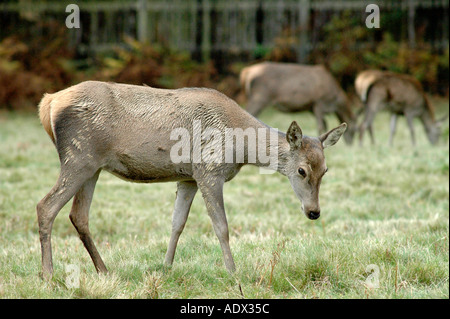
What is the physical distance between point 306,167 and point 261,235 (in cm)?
155

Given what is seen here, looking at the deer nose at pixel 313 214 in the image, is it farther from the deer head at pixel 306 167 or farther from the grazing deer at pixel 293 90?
the grazing deer at pixel 293 90

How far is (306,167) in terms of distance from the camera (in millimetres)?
5250

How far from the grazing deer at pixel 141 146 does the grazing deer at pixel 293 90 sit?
327 inches

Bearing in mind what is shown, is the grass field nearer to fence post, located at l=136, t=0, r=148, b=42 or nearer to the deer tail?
the deer tail

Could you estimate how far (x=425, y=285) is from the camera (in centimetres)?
506

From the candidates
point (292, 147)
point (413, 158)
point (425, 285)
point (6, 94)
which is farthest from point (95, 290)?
point (6, 94)

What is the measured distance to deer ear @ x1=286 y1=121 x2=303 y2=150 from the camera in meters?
5.21

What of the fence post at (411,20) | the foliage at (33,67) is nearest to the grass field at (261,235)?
the foliage at (33,67)

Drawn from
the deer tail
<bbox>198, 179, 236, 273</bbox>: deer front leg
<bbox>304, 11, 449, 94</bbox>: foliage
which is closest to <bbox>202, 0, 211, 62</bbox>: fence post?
<bbox>304, 11, 449, 94</bbox>: foliage

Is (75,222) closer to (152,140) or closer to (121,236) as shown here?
(152,140)

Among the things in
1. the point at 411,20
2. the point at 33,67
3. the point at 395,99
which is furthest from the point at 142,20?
the point at 395,99

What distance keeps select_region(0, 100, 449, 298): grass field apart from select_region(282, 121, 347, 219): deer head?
0.44 m

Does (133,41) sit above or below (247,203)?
above

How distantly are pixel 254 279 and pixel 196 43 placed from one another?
16.4 metres
